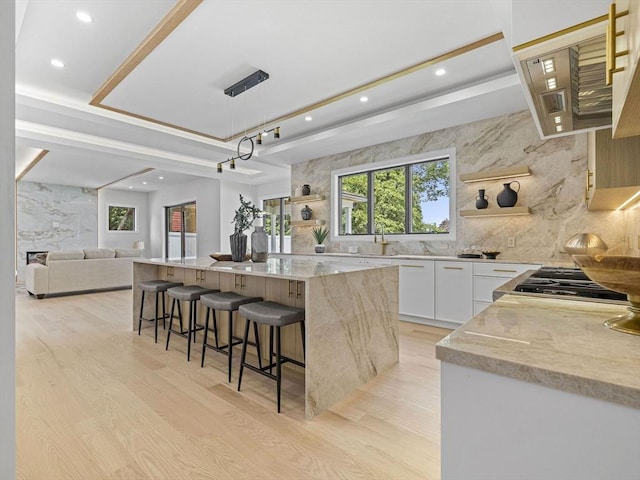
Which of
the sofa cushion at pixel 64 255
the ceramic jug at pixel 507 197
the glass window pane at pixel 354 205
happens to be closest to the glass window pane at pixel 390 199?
the glass window pane at pixel 354 205

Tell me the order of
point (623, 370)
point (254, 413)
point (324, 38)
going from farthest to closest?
point (324, 38) < point (254, 413) < point (623, 370)

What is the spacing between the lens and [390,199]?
5.36 metres

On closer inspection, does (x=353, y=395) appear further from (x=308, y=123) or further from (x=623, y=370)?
(x=308, y=123)

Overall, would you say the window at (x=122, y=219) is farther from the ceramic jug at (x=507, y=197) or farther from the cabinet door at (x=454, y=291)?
the ceramic jug at (x=507, y=197)

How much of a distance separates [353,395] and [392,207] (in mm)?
3564

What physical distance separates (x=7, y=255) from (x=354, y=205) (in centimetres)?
518

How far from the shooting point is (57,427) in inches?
75.6

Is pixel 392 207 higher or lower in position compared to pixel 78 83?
lower

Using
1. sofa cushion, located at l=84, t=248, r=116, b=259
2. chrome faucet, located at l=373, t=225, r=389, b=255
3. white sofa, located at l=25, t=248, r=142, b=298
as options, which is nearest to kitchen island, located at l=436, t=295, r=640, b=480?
chrome faucet, located at l=373, t=225, r=389, b=255

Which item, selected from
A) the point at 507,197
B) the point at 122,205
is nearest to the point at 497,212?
the point at 507,197

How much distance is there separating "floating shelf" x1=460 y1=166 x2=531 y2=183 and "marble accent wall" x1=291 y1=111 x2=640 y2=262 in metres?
0.13

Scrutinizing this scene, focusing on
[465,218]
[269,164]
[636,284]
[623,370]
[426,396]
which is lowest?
[426,396]

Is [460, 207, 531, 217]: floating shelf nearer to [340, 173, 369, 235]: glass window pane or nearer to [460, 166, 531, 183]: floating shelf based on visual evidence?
[460, 166, 531, 183]: floating shelf

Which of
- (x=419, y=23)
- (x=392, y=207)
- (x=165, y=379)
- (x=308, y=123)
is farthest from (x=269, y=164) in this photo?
(x=165, y=379)
